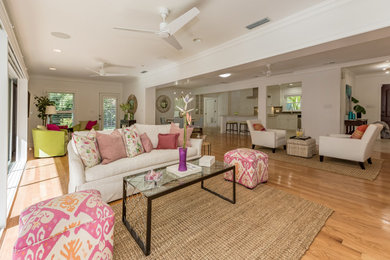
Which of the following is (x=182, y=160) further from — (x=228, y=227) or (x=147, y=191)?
(x=228, y=227)

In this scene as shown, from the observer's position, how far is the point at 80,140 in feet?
7.83

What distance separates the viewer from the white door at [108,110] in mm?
8570

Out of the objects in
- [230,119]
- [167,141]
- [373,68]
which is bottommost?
[167,141]

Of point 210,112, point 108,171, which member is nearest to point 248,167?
point 108,171

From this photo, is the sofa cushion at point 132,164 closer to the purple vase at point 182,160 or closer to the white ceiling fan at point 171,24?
the purple vase at point 182,160

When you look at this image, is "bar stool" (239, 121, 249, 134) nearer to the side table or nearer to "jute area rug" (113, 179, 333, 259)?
the side table

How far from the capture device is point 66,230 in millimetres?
1147

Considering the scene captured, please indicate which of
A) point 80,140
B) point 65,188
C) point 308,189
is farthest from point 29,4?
point 308,189

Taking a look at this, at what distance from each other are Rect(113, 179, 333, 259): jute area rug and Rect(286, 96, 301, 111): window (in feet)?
30.1

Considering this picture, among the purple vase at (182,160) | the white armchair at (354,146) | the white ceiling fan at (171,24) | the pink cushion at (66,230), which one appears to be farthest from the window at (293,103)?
the pink cushion at (66,230)

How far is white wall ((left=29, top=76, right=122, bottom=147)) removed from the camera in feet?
23.3

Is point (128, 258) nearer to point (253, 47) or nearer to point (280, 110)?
point (253, 47)

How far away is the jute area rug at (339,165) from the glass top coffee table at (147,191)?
100 inches

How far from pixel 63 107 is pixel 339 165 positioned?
30.8ft
